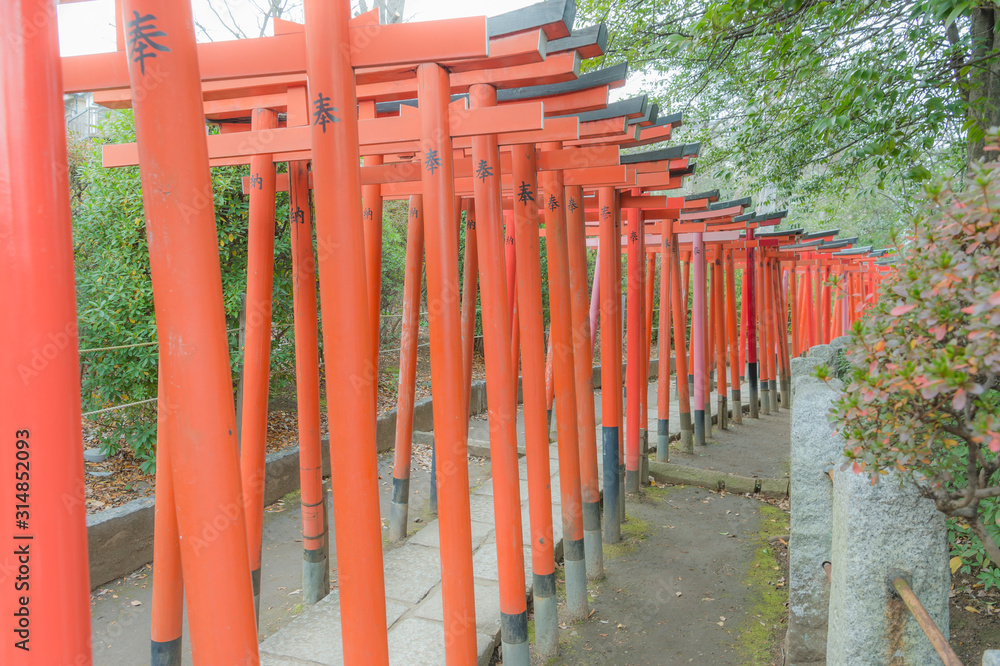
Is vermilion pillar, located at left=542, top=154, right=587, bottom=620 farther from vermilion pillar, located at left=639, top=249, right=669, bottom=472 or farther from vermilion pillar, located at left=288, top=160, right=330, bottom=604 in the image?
vermilion pillar, located at left=639, top=249, right=669, bottom=472

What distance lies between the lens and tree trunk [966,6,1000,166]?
4234 millimetres

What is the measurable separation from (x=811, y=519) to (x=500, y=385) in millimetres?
1683

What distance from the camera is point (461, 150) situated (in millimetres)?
5219

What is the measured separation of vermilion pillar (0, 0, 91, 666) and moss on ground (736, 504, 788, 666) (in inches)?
168

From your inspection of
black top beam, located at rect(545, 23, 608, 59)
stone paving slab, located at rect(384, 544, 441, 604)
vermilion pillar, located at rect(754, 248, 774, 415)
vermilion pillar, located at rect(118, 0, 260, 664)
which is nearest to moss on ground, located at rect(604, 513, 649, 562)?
stone paving slab, located at rect(384, 544, 441, 604)

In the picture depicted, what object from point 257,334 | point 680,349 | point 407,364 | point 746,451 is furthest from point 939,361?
point 746,451

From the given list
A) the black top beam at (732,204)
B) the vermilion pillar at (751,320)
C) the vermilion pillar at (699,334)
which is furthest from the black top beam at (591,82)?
the vermilion pillar at (751,320)

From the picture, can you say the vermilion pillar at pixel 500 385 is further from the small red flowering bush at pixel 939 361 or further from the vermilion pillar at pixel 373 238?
the small red flowering bush at pixel 939 361

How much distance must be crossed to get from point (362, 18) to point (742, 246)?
10149 millimetres

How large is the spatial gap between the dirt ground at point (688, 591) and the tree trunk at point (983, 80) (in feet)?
11.3

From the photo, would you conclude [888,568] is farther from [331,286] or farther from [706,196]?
[706,196]

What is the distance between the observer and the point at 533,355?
13.7 ft

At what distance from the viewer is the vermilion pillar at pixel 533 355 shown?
4164 mm

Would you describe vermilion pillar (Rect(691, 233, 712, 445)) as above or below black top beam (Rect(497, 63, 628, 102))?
below
